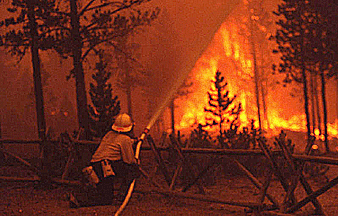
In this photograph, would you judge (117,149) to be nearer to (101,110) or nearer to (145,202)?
(145,202)

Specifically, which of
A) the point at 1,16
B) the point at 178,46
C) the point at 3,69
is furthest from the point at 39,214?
Result: the point at 3,69

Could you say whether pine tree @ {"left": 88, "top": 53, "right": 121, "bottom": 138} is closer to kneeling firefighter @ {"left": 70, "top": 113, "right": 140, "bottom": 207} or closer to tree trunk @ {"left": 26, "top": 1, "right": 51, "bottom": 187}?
tree trunk @ {"left": 26, "top": 1, "right": 51, "bottom": 187}

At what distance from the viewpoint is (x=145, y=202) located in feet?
30.5

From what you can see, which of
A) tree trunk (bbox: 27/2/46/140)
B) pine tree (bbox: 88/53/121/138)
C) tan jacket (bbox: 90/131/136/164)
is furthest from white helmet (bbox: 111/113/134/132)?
tree trunk (bbox: 27/2/46/140)

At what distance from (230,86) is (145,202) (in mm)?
33230

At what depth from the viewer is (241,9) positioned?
126 feet

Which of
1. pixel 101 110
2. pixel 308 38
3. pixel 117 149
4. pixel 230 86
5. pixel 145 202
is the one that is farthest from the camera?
pixel 230 86

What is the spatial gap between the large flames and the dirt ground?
2729 centimetres

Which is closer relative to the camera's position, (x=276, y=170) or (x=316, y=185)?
(x=276, y=170)

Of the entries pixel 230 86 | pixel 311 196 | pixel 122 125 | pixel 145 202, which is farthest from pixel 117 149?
pixel 230 86

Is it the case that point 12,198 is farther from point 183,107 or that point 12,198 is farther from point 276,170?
point 183,107

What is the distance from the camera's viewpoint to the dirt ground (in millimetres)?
8203

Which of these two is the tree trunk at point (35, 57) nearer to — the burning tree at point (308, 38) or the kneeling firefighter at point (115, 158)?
the kneeling firefighter at point (115, 158)

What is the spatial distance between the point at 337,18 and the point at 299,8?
1.93 metres
